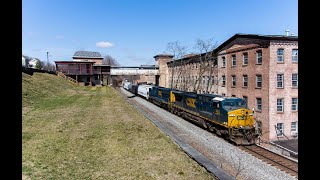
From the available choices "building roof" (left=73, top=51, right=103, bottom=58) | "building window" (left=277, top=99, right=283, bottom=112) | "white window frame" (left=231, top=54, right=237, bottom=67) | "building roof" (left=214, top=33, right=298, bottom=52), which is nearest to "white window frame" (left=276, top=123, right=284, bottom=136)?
"building window" (left=277, top=99, right=283, bottom=112)

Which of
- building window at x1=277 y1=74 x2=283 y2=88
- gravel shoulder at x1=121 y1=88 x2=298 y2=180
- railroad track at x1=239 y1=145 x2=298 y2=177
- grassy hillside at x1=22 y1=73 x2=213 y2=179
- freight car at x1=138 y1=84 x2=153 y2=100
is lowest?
railroad track at x1=239 y1=145 x2=298 y2=177

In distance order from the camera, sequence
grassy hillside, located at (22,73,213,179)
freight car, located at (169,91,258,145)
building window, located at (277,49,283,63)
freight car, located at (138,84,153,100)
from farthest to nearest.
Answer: freight car, located at (138,84,153,100)
building window, located at (277,49,283,63)
freight car, located at (169,91,258,145)
grassy hillside, located at (22,73,213,179)

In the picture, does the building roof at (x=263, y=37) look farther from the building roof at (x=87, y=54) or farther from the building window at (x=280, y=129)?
the building roof at (x=87, y=54)

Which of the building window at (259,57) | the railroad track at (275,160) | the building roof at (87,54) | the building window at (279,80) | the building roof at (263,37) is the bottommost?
the railroad track at (275,160)

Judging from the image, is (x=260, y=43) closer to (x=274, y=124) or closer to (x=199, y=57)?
(x=274, y=124)

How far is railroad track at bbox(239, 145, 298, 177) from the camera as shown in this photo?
1440cm

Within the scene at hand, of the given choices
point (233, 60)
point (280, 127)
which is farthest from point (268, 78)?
point (233, 60)

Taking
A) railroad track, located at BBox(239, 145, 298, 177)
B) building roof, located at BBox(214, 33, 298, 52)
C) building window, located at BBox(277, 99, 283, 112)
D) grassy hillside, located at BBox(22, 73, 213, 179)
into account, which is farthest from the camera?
building window, located at BBox(277, 99, 283, 112)

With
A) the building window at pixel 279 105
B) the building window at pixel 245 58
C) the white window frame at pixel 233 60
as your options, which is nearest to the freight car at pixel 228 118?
the building window at pixel 279 105

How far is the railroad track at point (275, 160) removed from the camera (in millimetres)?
14402

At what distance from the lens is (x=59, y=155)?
11797 millimetres

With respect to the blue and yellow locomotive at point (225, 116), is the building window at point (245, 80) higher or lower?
higher

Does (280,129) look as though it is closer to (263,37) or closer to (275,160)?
(263,37)

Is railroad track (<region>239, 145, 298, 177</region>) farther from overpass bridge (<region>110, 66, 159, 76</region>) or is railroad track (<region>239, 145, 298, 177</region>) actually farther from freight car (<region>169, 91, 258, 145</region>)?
overpass bridge (<region>110, 66, 159, 76</region>)
